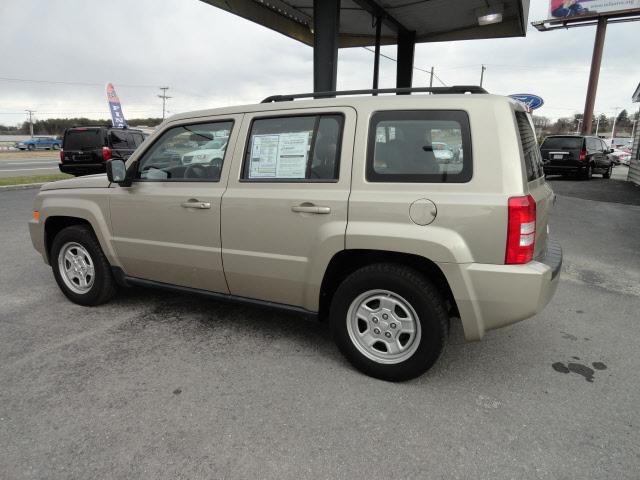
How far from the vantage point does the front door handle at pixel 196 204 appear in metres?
3.40

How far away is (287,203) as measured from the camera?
310 centimetres

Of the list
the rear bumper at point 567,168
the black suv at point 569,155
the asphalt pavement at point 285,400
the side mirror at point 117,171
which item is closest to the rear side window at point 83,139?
the asphalt pavement at point 285,400

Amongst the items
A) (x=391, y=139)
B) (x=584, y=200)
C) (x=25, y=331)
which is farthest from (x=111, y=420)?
(x=584, y=200)

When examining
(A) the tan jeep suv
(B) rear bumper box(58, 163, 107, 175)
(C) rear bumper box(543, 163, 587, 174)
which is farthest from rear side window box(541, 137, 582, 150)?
(B) rear bumper box(58, 163, 107, 175)

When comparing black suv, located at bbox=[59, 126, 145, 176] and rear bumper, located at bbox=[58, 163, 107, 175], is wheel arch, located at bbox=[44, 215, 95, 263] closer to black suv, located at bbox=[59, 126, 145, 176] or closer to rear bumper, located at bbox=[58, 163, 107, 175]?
black suv, located at bbox=[59, 126, 145, 176]

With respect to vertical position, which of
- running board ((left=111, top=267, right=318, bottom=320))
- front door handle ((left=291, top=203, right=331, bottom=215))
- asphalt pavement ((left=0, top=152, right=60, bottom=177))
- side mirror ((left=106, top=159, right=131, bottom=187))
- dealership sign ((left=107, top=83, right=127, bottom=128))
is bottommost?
asphalt pavement ((left=0, top=152, right=60, bottom=177))

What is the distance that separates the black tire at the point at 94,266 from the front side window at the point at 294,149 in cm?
173

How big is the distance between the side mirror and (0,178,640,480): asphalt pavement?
3.98 ft

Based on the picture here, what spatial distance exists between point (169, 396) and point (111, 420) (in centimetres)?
35

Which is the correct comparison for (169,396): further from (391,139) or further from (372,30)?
(372,30)

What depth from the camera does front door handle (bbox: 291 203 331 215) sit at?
2977 mm

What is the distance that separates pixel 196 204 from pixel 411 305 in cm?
176

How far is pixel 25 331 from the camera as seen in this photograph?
3.70m

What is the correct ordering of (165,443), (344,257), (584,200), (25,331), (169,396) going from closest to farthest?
(165,443)
(169,396)
(344,257)
(25,331)
(584,200)
